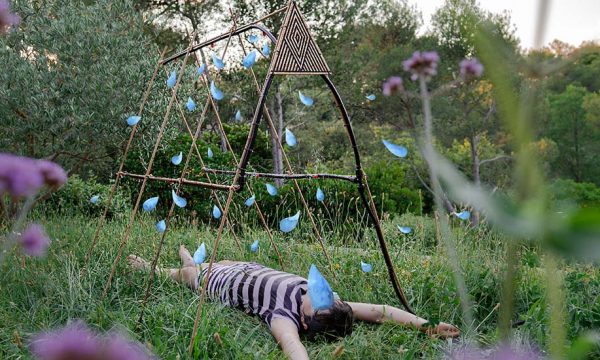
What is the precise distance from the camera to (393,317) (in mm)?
3205

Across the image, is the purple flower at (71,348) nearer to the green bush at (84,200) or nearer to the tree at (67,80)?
the tree at (67,80)

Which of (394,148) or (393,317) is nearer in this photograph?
(394,148)

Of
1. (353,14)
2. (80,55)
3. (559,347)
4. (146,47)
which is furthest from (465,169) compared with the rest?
(559,347)

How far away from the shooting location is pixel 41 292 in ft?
10.9

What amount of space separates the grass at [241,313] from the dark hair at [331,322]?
0.21 ft

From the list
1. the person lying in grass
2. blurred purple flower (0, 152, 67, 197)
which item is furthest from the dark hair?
blurred purple flower (0, 152, 67, 197)

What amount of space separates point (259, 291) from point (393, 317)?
71 cm

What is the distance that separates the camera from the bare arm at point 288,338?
265cm

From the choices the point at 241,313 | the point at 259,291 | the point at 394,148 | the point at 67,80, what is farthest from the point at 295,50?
the point at 67,80

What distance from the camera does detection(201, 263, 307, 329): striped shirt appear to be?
10.1 ft

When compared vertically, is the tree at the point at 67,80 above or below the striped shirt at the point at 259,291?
above

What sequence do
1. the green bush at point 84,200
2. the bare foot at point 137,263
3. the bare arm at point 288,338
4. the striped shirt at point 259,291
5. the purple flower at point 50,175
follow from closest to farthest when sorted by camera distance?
1. the purple flower at point 50,175
2. the bare arm at point 288,338
3. the striped shirt at point 259,291
4. the bare foot at point 137,263
5. the green bush at point 84,200

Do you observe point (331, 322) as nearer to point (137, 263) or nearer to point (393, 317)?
point (393, 317)

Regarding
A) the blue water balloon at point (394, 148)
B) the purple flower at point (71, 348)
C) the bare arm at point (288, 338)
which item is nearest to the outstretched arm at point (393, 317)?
the bare arm at point (288, 338)
